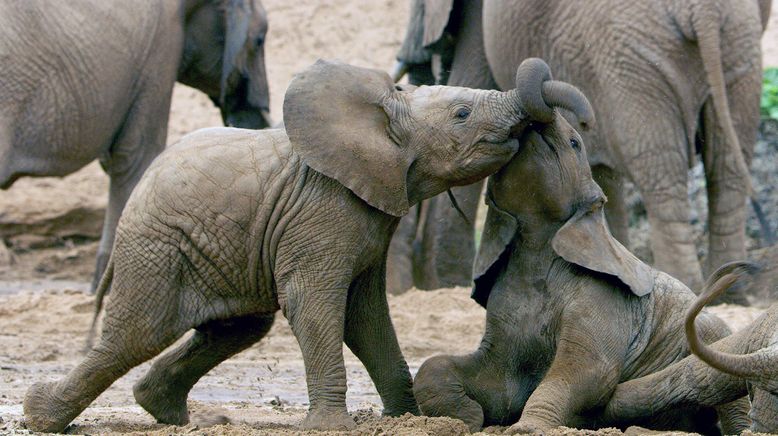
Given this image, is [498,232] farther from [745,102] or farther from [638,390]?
[745,102]

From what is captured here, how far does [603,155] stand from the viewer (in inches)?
333

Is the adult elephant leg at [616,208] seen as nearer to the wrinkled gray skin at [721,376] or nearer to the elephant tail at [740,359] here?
the wrinkled gray skin at [721,376]

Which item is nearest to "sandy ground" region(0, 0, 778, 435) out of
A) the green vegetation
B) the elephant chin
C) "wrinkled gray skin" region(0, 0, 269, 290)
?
"wrinkled gray skin" region(0, 0, 269, 290)

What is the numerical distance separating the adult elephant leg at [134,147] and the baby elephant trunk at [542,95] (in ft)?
15.3

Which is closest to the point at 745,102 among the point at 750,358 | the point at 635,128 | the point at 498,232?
the point at 635,128

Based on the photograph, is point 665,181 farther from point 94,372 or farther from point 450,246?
point 94,372

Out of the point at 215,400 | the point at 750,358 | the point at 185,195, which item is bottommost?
the point at 215,400

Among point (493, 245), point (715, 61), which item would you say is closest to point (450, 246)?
point (715, 61)

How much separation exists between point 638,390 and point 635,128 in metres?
2.97

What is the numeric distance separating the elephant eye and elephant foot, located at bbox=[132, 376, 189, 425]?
4.93ft

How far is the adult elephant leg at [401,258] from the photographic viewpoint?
32.8 feet

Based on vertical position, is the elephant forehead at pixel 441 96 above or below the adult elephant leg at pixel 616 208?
above

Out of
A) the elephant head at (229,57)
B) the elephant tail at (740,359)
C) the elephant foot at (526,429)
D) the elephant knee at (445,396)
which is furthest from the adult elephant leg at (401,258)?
the elephant tail at (740,359)

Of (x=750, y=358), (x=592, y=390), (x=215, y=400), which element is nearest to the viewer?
(x=750, y=358)
